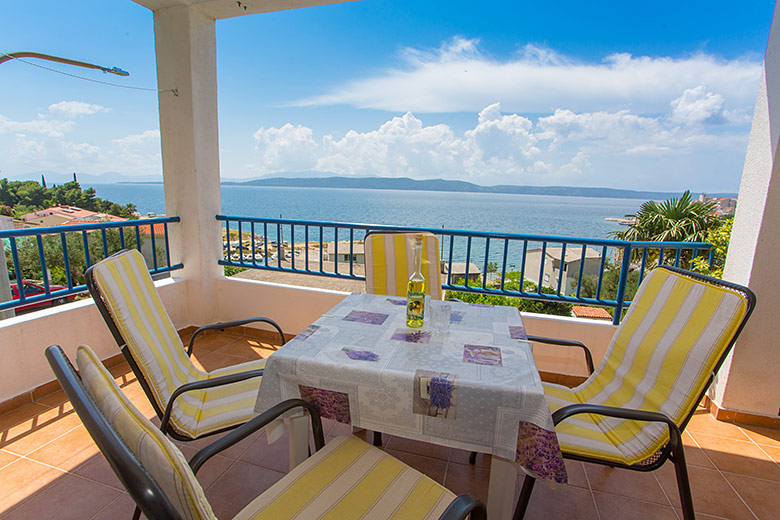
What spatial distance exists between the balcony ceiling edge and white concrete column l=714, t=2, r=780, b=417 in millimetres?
2804

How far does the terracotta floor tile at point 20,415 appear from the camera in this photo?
6.75 feet

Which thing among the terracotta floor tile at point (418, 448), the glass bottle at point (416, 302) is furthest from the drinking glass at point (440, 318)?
the terracotta floor tile at point (418, 448)

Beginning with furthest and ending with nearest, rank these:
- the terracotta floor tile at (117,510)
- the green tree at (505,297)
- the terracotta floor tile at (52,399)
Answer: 1. the green tree at (505,297)
2. the terracotta floor tile at (52,399)
3. the terracotta floor tile at (117,510)

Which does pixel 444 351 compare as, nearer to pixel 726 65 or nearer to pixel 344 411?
pixel 344 411

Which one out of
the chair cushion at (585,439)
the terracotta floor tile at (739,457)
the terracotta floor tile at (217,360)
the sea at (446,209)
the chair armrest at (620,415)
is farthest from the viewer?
the sea at (446,209)

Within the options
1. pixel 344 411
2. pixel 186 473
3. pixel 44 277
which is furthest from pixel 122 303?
pixel 44 277

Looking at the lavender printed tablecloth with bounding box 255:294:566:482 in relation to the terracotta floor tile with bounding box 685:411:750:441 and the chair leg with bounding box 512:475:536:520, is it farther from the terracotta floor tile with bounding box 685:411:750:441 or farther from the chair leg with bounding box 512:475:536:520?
the terracotta floor tile with bounding box 685:411:750:441

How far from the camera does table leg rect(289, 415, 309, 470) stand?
130 cm

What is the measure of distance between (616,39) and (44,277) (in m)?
47.6

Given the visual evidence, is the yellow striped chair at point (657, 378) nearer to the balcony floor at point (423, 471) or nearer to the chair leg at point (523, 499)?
the chair leg at point (523, 499)

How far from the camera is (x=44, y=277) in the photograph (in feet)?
7.26

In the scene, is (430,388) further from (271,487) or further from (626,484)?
(626,484)

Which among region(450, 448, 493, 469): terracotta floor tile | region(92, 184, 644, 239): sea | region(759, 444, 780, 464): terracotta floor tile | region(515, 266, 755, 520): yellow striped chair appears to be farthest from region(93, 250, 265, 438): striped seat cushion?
region(92, 184, 644, 239): sea

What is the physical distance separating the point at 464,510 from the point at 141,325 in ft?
4.51
